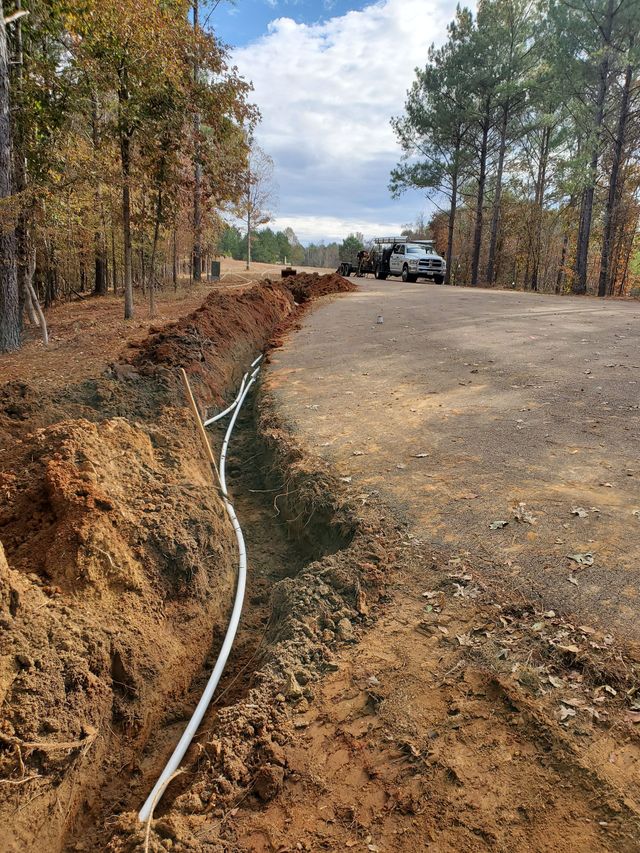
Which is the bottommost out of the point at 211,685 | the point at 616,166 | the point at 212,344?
the point at 211,685

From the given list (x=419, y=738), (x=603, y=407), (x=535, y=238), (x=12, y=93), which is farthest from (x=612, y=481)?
(x=535, y=238)

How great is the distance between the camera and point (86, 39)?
29.9 feet

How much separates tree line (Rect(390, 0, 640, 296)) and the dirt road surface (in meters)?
12.6

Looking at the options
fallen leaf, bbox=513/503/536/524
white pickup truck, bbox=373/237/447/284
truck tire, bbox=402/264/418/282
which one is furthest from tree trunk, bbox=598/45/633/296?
fallen leaf, bbox=513/503/536/524

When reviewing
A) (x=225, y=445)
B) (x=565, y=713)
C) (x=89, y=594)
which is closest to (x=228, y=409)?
(x=225, y=445)

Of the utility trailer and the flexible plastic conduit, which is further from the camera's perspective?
the utility trailer

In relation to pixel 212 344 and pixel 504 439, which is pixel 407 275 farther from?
pixel 504 439

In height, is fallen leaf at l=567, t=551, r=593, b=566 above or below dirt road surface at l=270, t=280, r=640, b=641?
below

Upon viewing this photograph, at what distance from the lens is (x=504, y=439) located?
4.68m

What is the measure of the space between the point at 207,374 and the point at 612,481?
204 inches

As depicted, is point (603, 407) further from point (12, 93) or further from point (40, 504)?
point (12, 93)

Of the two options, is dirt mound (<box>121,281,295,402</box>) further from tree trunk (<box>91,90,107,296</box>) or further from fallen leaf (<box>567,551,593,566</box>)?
fallen leaf (<box>567,551,593,566</box>)

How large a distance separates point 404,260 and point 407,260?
332mm

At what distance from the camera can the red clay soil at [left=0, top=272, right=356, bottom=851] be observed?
2.09 meters
